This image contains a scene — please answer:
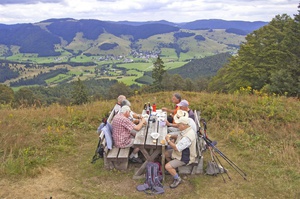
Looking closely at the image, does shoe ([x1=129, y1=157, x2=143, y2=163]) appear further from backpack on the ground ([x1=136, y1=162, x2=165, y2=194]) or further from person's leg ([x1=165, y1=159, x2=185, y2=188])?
person's leg ([x1=165, y1=159, x2=185, y2=188])

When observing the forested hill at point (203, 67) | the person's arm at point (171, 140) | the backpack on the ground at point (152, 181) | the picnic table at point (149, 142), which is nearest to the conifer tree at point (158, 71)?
the picnic table at point (149, 142)

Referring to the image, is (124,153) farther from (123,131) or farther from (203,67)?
(203,67)

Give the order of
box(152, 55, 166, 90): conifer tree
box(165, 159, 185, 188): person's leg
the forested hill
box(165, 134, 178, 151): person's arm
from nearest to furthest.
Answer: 1. box(165, 134, 178, 151): person's arm
2. box(165, 159, 185, 188): person's leg
3. box(152, 55, 166, 90): conifer tree
4. the forested hill

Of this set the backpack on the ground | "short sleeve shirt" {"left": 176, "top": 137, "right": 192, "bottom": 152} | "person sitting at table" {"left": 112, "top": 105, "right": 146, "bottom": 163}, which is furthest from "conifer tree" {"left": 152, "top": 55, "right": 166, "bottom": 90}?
"short sleeve shirt" {"left": 176, "top": 137, "right": 192, "bottom": 152}

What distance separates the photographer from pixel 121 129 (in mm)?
6699

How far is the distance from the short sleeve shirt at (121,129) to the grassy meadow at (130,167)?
2.39ft

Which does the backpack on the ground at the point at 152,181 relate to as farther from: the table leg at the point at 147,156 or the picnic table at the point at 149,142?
the picnic table at the point at 149,142

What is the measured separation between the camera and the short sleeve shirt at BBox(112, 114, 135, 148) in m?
6.68

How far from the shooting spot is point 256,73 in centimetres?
2808

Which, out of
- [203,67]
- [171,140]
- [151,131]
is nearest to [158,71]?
[151,131]

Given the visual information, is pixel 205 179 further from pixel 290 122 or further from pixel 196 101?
pixel 196 101

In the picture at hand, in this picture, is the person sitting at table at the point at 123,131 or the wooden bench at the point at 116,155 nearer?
the wooden bench at the point at 116,155

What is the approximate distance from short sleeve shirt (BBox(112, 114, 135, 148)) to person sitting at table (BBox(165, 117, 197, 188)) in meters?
1.23

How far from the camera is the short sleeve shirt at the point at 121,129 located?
263 inches
